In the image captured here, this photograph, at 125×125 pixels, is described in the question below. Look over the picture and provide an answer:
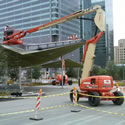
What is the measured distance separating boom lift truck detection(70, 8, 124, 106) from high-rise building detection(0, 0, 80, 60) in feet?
280

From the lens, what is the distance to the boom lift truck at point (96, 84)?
12.5m

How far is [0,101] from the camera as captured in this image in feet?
50.5

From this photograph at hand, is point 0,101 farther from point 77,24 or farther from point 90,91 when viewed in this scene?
point 77,24

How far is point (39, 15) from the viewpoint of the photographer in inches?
4107

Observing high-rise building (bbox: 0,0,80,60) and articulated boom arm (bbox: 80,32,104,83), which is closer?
articulated boom arm (bbox: 80,32,104,83)

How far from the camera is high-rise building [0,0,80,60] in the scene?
99812 millimetres

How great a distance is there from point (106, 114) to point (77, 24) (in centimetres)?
11006

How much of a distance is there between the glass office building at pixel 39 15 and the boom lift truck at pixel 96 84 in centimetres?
8525

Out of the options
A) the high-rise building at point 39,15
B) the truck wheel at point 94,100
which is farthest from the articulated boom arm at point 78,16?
the high-rise building at point 39,15

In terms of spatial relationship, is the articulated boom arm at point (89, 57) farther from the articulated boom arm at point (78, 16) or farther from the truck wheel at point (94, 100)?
the truck wheel at point (94, 100)

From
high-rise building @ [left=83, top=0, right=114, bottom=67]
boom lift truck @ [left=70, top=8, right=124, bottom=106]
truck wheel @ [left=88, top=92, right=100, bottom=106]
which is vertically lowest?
truck wheel @ [left=88, top=92, right=100, bottom=106]

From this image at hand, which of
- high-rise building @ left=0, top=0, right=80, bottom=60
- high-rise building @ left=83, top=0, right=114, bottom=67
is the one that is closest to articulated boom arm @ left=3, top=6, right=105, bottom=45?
high-rise building @ left=0, top=0, right=80, bottom=60

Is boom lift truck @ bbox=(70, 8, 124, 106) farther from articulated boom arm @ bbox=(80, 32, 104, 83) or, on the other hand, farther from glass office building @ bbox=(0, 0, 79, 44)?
glass office building @ bbox=(0, 0, 79, 44)

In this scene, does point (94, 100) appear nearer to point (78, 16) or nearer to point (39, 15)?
point (78, 16)
